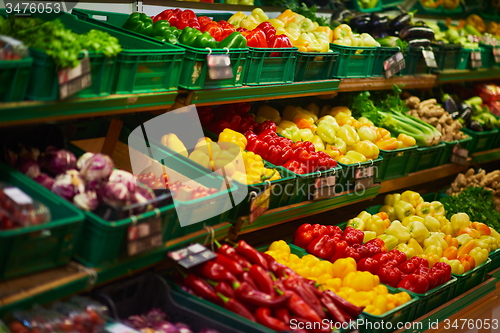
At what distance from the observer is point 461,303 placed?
3648mm

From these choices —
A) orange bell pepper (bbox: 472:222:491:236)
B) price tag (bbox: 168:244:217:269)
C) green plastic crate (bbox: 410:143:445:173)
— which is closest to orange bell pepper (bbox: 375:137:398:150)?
green plastic crate (bbox: 410:143:445:173)

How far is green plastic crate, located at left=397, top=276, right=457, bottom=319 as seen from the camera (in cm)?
323

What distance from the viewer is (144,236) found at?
7.67 ft

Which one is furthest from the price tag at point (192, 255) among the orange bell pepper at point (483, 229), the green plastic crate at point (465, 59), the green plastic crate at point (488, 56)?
the green plastic crate at point (488, 56)

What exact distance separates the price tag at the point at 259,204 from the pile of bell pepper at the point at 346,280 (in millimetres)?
367

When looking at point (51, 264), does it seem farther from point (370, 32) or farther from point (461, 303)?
point (370, 32)

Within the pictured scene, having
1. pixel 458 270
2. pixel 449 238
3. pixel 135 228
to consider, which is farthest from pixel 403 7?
pixel 135 228

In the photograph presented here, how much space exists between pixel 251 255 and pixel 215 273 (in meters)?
0.26

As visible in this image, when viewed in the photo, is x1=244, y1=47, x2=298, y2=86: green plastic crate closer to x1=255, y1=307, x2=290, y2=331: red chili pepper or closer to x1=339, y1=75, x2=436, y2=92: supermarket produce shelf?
x1=339, y1=75, x2=436, y2=92: supermarket produce shelf

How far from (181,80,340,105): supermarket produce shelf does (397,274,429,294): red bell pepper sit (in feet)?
4.57

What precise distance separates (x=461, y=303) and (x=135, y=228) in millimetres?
2461

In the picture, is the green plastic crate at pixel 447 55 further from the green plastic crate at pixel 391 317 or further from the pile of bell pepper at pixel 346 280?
the green plastic crate at pixel 391 317

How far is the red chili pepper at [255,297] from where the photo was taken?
257cm

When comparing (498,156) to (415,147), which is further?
(498,156)
